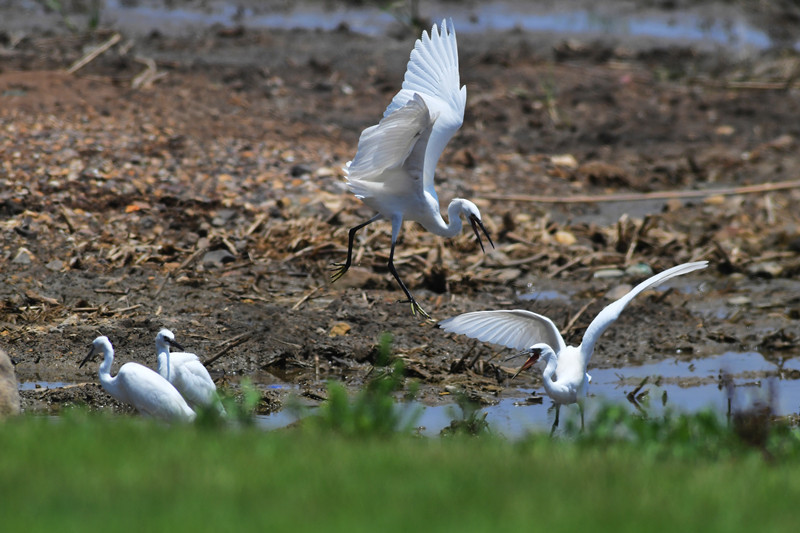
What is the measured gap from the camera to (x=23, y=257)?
10258 millimetres

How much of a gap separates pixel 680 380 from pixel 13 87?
9082 millimetres

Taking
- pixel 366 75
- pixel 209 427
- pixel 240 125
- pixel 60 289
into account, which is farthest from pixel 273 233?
pixel 366 75

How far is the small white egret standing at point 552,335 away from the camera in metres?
7.30

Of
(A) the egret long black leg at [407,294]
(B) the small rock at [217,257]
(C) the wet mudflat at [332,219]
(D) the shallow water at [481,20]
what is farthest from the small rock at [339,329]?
(D) the shallow water at [481,20]

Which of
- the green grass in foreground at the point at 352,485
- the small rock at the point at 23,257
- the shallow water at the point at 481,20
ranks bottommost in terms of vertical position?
the green grass in foreground at the point at 352,485

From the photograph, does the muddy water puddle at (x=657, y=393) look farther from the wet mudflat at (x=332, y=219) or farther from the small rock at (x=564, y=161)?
the small rock at (x=564, y=161)

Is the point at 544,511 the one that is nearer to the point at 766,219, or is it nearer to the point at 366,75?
the point at 766,219

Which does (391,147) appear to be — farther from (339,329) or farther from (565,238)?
(565,238)

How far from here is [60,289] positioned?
9812 mm

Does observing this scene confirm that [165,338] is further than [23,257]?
No

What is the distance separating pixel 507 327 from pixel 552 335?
0.32m

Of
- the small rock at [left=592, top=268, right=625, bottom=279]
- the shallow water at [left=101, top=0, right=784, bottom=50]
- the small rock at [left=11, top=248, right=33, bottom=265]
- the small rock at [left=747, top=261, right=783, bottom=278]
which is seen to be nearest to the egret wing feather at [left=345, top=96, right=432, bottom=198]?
the small rock at [left=11, top=248, right=33, bottom=265]

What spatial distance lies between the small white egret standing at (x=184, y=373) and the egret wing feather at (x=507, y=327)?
1.63 metres

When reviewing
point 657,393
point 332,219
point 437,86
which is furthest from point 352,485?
point 332,219
